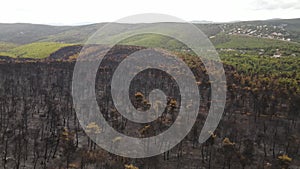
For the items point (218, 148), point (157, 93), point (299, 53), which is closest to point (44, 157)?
point (218, 148)

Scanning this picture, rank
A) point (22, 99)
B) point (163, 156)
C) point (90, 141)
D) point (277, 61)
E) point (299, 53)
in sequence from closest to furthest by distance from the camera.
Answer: point (163, 156) → point (90, 141) → point (22, 99) → point (277, 61) → point (299, 53)

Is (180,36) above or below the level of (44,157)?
above

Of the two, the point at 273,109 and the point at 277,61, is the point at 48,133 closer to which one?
the point at 273,109

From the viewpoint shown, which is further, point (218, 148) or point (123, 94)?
point (123, 94)

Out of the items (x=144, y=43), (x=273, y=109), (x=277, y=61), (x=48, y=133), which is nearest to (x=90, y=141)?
(x=48, y=133)

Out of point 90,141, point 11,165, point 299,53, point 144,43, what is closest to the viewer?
point 11,165

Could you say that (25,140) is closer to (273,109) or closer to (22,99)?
(22,99)

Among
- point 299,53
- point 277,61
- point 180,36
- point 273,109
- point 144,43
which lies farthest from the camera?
point 180,36

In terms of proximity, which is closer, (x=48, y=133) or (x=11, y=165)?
(x=11, y=165)

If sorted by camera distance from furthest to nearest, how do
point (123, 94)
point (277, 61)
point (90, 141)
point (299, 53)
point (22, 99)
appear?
point (299, 53)
point (277, 61)
point (123, 94)
point (22, 99)
point (90, 141)
